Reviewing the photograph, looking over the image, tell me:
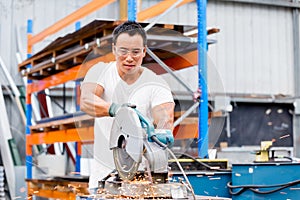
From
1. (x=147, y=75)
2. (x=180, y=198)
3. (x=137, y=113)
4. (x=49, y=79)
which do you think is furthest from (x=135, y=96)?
(x=49, y=79)

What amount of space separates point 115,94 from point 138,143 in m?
0.60

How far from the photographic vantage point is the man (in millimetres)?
3281

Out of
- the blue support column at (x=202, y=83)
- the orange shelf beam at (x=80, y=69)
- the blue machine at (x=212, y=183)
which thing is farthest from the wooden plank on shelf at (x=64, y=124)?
the blue machine at (x=212, y=183)

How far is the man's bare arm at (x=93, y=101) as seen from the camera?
Result: 3221 mm

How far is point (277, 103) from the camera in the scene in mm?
12219

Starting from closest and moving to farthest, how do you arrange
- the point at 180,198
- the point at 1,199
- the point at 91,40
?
the point at 180,198 → the point at 91,40 → the point at 1,199

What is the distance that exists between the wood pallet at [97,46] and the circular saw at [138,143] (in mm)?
2134

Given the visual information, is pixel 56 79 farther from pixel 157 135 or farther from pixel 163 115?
pixel 157 135

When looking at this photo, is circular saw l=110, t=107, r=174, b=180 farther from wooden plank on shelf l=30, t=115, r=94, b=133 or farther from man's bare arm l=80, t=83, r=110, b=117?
wooden plank on shelf l=30, t=115, r=94, b=133

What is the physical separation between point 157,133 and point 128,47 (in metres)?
0.60

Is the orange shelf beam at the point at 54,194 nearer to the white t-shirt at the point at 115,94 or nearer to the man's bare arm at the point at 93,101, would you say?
the white t-shirt at the point at 115,94

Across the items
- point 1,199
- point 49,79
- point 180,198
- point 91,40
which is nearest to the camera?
point 180,198

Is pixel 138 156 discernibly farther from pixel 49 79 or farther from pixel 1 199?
pixel 49 79

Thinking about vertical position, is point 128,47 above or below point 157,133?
above
